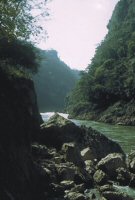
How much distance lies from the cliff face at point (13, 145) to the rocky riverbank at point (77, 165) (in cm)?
219

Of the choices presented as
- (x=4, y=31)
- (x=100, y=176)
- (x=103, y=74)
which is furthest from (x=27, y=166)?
(x=103, y=74)

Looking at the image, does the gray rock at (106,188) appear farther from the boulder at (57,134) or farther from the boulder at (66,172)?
the boulder at (57,134)

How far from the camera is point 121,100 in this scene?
4643 inches

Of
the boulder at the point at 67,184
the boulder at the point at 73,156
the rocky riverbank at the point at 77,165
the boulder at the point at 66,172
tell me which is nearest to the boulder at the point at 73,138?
the rocky riverbank at the point at 77,165

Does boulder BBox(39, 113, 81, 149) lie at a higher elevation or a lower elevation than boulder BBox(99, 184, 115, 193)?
higher

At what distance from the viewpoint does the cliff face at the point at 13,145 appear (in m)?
19.7

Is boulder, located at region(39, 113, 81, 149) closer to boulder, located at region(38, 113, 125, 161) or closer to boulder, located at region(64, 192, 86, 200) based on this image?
boulder, located at region(38, 113, 125, 161)

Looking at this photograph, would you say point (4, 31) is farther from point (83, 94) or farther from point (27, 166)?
point (83, 94)

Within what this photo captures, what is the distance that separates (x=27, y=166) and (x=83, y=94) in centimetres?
11889

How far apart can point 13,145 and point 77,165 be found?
8.87 metres

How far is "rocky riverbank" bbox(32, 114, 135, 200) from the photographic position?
24.9m

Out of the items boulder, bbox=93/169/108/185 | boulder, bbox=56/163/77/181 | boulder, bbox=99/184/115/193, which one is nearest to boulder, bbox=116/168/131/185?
boulder, bbox=93/169/108/185

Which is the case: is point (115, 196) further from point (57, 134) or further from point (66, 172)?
point (57, 134)

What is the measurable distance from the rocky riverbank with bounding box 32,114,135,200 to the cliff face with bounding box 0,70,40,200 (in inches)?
86.4
